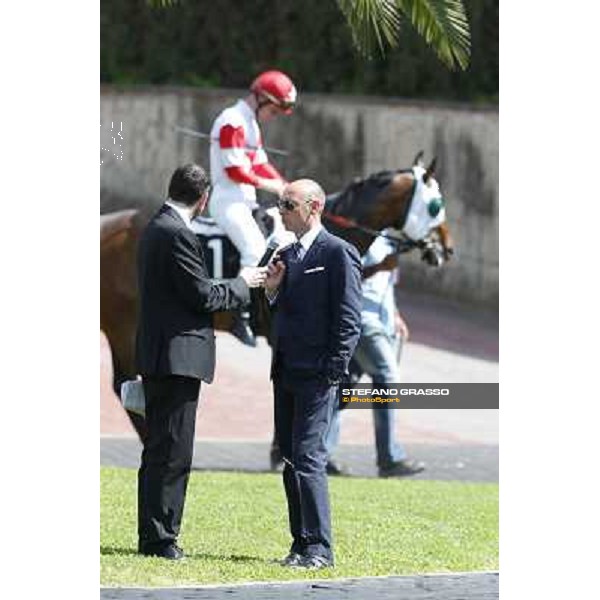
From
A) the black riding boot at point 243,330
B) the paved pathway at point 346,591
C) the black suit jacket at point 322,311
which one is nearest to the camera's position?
the paved pathway at point 346,591

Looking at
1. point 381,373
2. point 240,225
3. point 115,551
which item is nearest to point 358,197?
point 381,373

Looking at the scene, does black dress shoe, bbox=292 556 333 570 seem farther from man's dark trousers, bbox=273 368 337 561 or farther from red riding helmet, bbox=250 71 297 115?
red riding helmet, bbox=250 71 297 115

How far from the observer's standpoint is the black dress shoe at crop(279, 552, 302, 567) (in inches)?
514

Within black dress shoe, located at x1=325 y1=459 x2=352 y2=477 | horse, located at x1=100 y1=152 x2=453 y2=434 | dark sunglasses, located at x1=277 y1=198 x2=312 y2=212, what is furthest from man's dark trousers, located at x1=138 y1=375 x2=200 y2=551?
black dress shoe, located at x1=325 y1=459 x2=352 y2=477

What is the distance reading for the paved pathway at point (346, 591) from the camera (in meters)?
12.3

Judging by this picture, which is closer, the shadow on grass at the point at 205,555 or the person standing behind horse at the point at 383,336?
the shadow on grass at the point at 205,555

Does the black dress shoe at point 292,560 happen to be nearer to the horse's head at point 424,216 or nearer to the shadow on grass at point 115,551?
the shadow on grass at point 115,551

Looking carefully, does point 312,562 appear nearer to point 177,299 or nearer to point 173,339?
point 173,339

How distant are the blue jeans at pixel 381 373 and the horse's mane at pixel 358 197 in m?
0.77

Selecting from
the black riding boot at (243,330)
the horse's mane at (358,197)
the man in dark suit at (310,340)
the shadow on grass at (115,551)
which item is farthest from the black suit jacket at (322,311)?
the horse's mane at (358,197)

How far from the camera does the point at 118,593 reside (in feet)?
40.5

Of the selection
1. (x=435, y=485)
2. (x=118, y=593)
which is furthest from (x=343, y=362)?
(x=435, y=485)

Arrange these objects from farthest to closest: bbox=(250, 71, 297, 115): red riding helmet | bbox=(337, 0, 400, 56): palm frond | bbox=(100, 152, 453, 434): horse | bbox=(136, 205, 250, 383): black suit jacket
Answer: bbox=(100, 152, 453, 434): horse, bbox=(250, 71, 297, 115): red riding helmet, bbox=(337, 0, 400, 56): palm frond, bbox=(136, 205, 250, 383): black suit jacket
